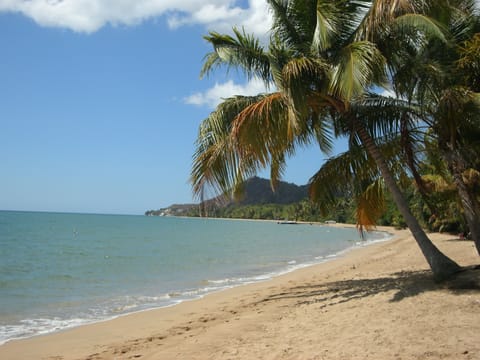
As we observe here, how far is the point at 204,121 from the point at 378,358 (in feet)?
18.2

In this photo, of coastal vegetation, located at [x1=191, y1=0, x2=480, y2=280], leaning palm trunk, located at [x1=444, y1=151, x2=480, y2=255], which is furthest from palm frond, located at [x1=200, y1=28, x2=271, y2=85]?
leaning palm trunk, located at [x1=444, y1=151, x2=480, y2=255]

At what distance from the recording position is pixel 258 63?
834cm

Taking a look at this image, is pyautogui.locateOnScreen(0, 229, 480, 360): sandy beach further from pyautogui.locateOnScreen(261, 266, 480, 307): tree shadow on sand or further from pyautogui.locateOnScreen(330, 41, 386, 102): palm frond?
pyautogui.locateOnScreen(330, 41, 386, 102): palm frond

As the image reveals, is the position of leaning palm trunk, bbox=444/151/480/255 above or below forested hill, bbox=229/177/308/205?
below

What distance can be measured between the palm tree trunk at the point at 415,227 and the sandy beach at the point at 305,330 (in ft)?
1.06

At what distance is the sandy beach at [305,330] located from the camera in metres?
4.48

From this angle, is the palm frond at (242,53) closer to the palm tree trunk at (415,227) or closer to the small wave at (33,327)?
the palm tree trunk at (415,227)

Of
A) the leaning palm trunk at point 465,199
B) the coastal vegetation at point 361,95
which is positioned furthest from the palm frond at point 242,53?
the leaning palm trunk at point 465,199

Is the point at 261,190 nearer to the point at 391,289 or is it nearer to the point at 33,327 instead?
the point at 391,289

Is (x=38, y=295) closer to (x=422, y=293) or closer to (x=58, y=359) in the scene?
(x=58, y=359)

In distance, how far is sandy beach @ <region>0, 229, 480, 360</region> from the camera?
4.48 meters

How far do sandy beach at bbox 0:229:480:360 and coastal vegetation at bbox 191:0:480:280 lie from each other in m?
1.67

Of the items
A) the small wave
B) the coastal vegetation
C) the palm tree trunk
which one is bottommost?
the small wave

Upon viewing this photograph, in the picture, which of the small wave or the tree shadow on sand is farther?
the small wave
